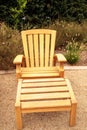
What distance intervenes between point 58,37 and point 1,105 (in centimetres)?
309

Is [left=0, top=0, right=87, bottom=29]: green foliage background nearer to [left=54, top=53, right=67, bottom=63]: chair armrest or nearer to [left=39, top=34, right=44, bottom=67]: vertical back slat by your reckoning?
[left=39, top=34, right=44, bottom=67]: vertical back slat

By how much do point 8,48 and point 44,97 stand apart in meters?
2.24

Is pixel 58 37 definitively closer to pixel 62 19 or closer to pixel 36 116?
pixel 62 19

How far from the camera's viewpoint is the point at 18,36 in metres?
5.91

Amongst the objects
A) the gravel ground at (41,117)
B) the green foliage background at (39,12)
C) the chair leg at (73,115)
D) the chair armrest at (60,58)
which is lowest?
the gravel ground at (41,117)

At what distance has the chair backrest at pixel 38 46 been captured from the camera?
4.85 metres

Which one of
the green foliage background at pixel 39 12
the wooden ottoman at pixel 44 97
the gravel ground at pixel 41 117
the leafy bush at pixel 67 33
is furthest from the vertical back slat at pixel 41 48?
the green foliage background at pixel 39 12

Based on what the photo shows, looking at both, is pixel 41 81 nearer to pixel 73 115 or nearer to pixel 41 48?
pixel 73 115

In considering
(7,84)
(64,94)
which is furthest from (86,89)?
(7,84)

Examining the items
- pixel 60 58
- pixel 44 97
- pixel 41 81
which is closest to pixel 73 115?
pixel 44 97

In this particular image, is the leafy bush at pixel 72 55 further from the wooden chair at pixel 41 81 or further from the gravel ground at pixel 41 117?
the gravel ground at pixel 41 117

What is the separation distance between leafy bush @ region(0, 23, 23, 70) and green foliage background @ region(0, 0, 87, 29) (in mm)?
1289

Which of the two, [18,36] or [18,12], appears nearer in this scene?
[18,36]

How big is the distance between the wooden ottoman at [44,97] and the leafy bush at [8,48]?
1.51 metres
